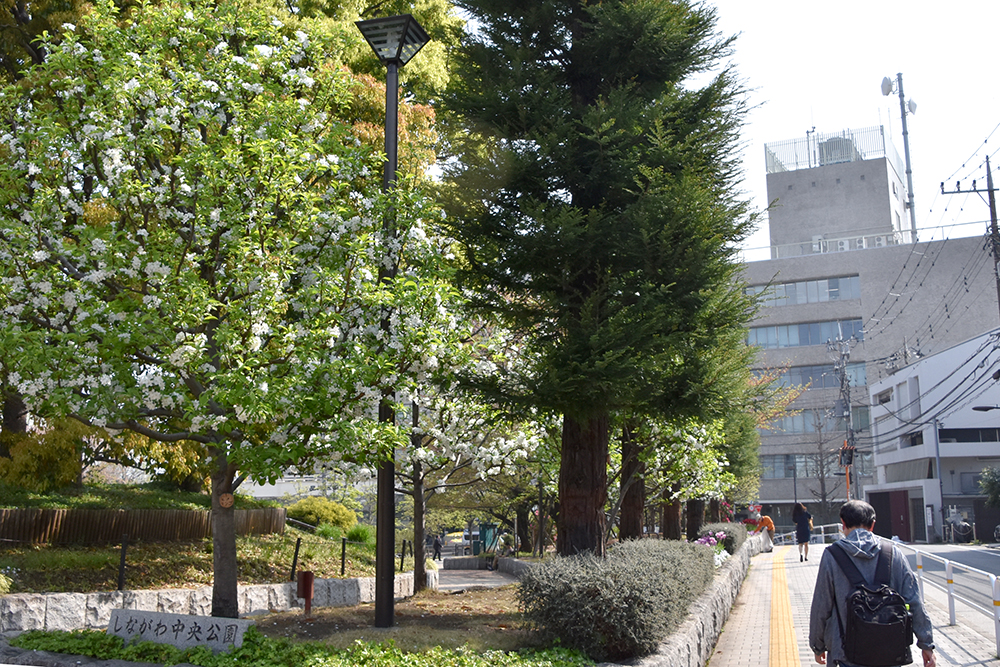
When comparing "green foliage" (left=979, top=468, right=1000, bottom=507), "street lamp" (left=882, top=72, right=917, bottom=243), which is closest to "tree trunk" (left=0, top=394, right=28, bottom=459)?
"green foliage" (left=979, top=468, right=1000, bottom=507)

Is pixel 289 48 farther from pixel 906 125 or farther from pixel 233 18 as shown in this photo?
pixel 906 125

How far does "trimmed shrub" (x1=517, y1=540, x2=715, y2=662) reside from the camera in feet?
24.5

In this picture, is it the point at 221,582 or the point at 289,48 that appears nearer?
the point at 221,582

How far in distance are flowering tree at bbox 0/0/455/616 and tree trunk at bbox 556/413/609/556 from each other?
227 cm

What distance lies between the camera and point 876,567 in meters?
5.39

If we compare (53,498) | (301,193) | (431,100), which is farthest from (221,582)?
(431,100)

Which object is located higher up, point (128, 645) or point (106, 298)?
point (106, 298)

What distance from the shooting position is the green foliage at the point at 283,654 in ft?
23.2

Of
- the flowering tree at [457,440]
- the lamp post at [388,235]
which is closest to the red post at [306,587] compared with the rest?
the lamp post at [388,235]

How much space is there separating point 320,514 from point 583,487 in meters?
12.1

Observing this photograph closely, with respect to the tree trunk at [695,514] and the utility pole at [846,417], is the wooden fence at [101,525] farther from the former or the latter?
the utility pole at [846,417]

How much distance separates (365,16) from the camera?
60.2ft

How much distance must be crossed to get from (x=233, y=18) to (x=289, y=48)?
0.75 m

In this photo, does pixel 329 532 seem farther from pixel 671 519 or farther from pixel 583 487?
pixel 671 519
